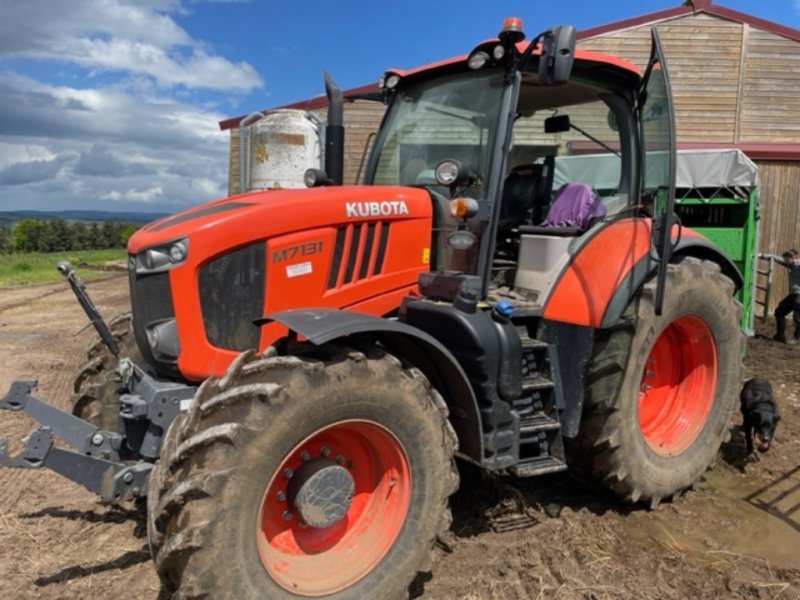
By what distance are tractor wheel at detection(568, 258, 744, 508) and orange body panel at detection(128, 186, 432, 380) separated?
4.04 ft

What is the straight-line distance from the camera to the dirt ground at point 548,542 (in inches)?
129

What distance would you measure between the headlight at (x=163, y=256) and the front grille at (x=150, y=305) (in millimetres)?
32

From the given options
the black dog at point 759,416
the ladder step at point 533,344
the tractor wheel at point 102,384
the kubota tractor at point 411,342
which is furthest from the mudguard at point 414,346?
the black dog at point 759,416

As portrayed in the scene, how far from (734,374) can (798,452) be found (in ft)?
4.34

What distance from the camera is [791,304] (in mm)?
10305

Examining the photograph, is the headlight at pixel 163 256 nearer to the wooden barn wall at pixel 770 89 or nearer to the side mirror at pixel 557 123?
the side mirror at pixel 557 123

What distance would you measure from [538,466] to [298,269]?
61.5 inches

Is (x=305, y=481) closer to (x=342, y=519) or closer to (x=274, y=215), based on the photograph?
(x=342, y=519)

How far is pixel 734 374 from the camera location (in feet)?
14.8

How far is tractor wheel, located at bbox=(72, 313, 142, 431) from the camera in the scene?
12.9 ft

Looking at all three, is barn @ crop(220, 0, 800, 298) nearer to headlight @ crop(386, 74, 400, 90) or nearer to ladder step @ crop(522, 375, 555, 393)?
headlight @ crop(386, 74, 400, 90)

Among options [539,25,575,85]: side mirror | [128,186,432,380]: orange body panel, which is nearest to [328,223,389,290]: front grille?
[128,186,432,380]: orange body panel

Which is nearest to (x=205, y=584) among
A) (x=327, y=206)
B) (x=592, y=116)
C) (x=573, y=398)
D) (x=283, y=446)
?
(x=283, y=446)

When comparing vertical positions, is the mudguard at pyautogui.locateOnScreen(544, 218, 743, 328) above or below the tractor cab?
below
